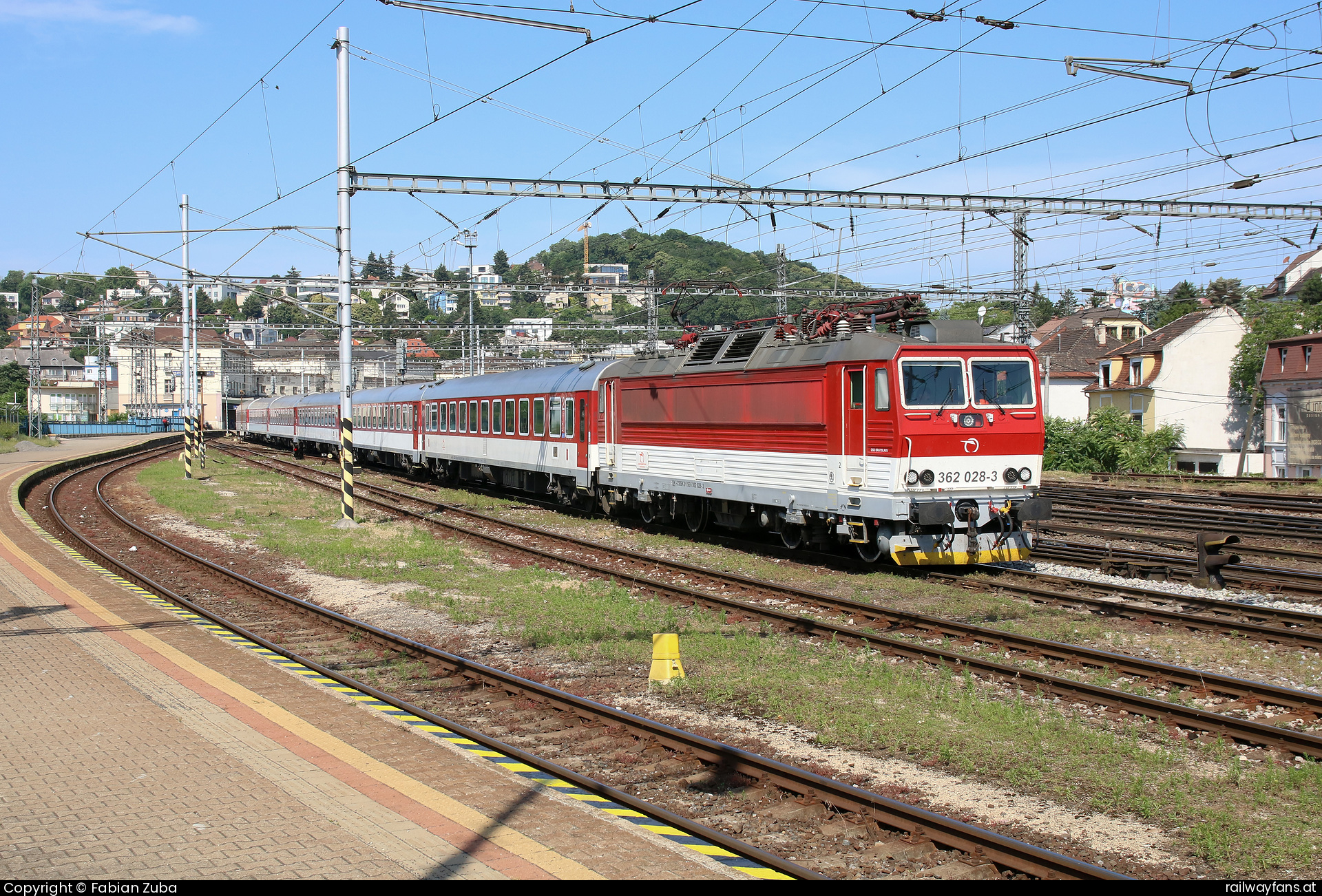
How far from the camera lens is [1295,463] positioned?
148 ft

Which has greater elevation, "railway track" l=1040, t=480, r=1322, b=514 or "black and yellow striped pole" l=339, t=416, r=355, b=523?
"black and yellow striped pole" l=339, t=416, r=355, b=523

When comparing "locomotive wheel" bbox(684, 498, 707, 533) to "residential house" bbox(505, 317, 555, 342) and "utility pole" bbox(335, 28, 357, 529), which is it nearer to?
"utility pole" bbox(335, 28, 357, 529)

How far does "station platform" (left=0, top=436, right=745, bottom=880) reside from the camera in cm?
568

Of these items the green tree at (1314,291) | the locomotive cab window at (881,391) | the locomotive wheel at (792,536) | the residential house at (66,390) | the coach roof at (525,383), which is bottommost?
the locomotive wheel at (792,536)

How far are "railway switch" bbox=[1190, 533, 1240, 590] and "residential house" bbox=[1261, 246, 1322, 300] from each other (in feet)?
198

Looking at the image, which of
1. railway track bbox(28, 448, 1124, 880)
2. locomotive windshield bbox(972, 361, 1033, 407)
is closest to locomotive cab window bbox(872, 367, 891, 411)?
locomotive windshield bbox(972, 361, 1033, 407)

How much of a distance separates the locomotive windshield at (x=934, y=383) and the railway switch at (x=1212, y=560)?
13.2ft

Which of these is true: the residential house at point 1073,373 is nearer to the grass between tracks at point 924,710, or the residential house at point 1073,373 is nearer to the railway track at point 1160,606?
the railway track at point 1160,606

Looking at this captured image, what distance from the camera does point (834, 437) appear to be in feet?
52.0

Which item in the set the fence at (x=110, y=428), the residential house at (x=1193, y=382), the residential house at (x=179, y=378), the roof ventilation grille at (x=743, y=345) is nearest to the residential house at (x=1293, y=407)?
the residential house at (x=1193, y=382)

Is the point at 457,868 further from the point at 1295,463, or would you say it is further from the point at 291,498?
the point at 1295,463

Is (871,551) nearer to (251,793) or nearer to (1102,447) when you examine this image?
(251,793)

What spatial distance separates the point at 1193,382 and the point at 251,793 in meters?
61.4

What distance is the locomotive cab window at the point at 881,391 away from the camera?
14938 millimetres
